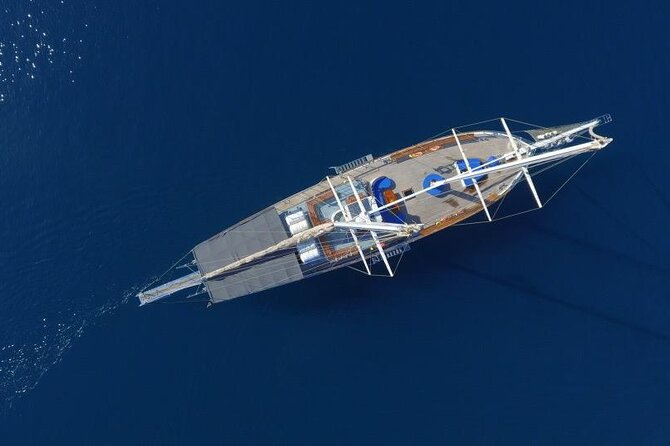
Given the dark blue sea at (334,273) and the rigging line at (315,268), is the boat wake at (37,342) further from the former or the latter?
the rigging line at (315,268)

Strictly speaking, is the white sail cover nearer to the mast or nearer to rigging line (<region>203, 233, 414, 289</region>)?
rigging line (<region>203, 233, 414, 289</region>)

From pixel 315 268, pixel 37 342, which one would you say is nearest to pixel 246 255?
pixel 315 268

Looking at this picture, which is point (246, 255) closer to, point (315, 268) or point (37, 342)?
point (315, 268)

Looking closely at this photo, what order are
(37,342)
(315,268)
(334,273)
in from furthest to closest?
(334,273)
(37,342)
(315,268)

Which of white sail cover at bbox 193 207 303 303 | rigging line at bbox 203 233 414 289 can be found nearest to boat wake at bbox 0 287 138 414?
white sail cover at bbox 193 207 303 303

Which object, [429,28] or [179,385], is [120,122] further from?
[429,28]

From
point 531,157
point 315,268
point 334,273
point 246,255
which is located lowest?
point 334,273
